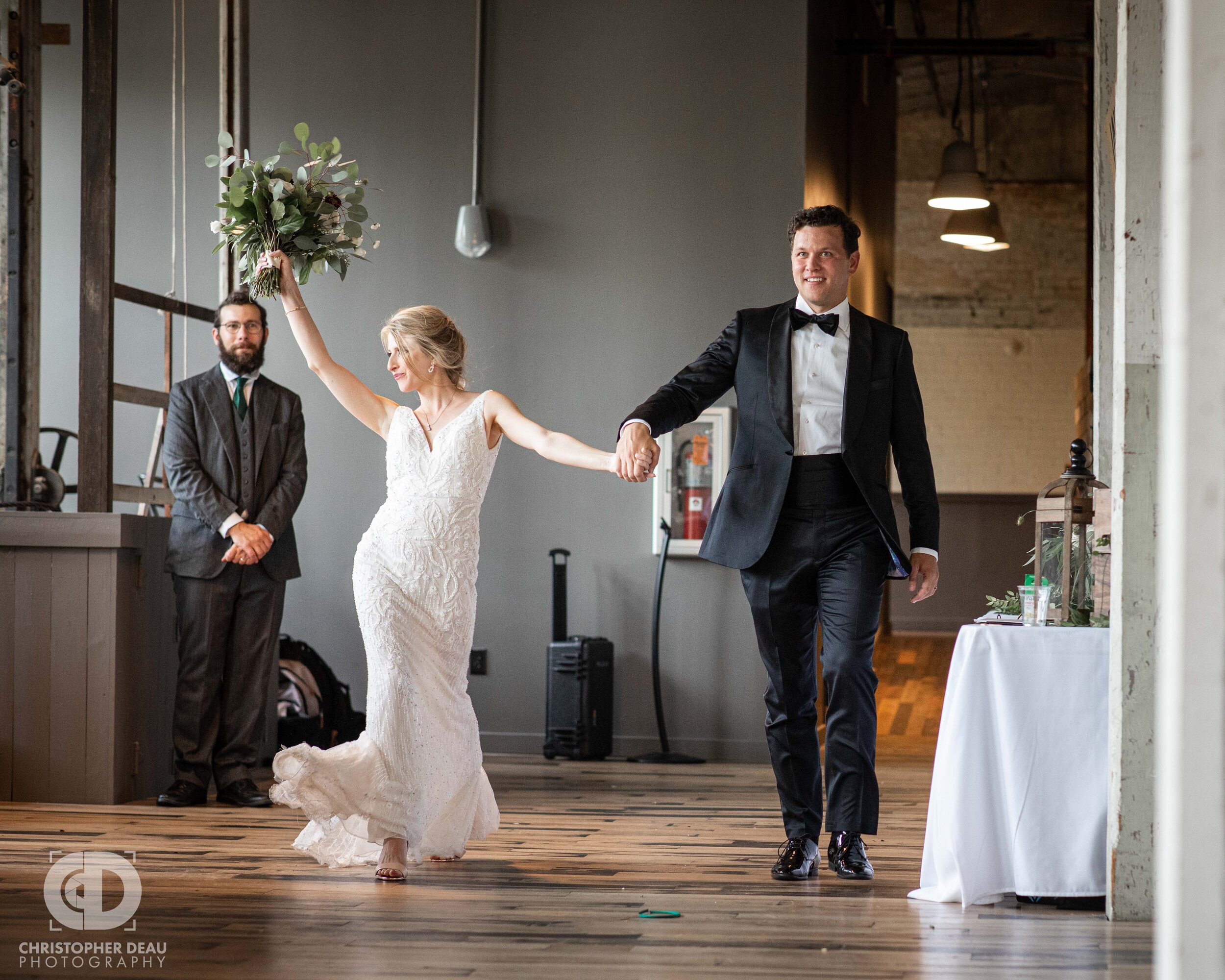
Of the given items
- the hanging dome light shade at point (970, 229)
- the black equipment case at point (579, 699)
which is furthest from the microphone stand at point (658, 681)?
the hanging dome light shade at point (970, 229)

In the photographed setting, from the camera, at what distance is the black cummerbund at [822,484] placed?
11.4 feet

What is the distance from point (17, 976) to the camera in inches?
99.6

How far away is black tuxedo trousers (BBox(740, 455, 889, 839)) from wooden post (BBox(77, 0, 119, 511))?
2.77 meters

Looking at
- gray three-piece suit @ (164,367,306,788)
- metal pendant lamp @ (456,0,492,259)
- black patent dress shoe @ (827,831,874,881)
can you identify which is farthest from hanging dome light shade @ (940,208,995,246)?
black patent dress shoe @ (827,831,874,881)

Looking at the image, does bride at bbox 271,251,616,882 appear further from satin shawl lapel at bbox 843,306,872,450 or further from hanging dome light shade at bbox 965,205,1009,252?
hanging dome light shade at bbox 965,205,1009,252

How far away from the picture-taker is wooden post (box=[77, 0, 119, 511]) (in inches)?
201

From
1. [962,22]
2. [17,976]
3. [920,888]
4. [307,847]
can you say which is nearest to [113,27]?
[307,847]

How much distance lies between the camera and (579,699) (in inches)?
246

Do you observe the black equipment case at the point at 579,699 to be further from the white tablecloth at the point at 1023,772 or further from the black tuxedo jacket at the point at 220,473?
the white tablecloth at the point at 1023,772

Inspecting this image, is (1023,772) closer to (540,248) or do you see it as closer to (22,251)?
(540,248)

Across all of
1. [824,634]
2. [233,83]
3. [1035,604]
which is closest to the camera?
[1035,604]

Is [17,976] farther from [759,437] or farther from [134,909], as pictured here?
[759,437]

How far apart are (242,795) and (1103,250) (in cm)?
364

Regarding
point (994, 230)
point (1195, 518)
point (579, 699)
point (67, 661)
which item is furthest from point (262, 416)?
point (994, 230)
